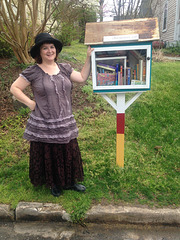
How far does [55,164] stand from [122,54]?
1.50 m

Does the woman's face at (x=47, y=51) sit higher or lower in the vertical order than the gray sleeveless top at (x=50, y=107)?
higher

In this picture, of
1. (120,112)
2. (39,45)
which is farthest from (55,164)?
(39,45)

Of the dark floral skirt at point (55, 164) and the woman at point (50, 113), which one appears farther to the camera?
the dark floral skirt at point (55, 164)

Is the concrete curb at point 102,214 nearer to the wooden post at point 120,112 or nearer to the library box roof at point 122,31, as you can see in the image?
the wooden post at point 120,112

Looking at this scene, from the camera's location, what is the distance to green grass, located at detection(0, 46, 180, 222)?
255 centimetres

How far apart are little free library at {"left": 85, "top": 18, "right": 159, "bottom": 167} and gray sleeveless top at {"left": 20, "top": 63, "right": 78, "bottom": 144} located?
1.44 ft

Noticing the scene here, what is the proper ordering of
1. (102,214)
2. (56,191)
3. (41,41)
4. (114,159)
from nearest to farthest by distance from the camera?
(41,41) < (102,214) < (56,191) < (114,159)

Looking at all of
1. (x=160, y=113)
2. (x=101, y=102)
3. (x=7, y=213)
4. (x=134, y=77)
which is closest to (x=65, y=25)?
(x=101, y=102)

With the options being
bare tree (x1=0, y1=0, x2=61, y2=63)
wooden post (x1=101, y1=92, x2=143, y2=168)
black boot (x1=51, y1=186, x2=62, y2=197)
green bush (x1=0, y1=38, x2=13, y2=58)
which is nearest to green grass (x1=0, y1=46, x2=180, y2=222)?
black boot (x1=51, y1=186, x2=62, y2=197)

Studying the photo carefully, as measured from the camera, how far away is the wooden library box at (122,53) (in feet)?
7.43

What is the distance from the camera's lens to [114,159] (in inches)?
125

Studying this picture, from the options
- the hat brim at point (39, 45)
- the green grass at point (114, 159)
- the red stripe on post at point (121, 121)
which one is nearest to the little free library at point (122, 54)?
the red stripe on post at point (121, 121)

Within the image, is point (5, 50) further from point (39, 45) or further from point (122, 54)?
point (122, 54)

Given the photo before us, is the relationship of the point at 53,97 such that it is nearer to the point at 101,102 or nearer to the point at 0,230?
the point at 0,230
